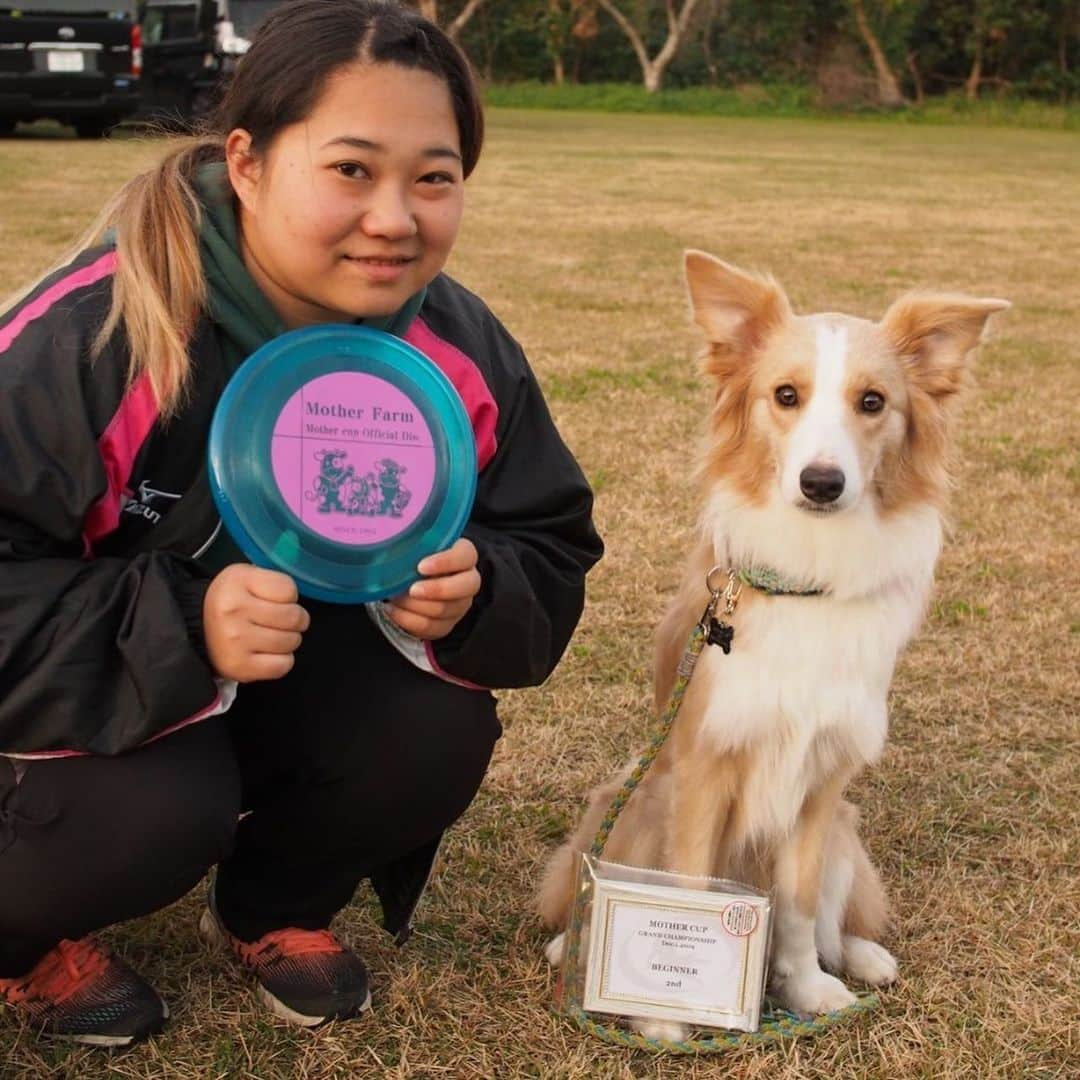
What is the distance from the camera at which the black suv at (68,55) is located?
706 inches

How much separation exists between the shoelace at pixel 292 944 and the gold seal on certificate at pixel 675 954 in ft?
1.51

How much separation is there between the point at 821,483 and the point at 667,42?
43642mm

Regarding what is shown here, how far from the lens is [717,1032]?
7.96 ft

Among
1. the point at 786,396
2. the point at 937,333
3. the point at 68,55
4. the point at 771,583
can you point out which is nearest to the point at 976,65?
the point at 68,55

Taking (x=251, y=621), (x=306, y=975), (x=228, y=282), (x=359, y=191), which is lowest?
(x=306, y=975)

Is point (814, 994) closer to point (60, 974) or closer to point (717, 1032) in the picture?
point (717, 1032)

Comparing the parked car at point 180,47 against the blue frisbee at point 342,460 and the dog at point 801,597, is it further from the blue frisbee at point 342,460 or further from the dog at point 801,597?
the blue frisbee at point 342,460

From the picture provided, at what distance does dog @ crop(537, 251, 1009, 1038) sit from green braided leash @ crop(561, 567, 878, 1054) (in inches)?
0.8

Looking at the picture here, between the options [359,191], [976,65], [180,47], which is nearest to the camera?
[359,191]

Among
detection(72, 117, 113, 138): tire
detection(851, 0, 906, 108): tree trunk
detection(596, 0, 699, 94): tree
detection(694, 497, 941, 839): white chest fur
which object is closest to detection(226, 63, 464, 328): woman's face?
detection(694, 497, 941, 839): white chest fur

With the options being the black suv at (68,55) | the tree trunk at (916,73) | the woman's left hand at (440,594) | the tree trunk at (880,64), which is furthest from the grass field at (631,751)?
the tree trunk at (916,73)

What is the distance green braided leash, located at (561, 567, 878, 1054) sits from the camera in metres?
2.38

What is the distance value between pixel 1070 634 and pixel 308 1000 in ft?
9.16

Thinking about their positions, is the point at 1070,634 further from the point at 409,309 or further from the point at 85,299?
the point at 85,299
